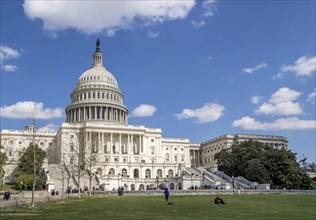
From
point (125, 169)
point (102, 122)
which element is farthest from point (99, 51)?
point (125, 169)

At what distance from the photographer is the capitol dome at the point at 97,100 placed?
464 ft

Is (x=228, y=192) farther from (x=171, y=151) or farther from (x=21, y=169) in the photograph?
(x=171, y=151)

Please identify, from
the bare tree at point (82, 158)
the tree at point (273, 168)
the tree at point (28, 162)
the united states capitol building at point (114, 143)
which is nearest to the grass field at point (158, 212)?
the bare tree at point (82, 158)

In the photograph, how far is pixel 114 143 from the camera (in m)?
128

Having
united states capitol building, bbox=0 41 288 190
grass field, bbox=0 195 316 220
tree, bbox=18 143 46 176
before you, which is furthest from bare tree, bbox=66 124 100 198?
grass field, bbox=0 195 316 220

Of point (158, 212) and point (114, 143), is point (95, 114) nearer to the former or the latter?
point (114, 143)

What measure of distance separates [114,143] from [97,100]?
21.7 m

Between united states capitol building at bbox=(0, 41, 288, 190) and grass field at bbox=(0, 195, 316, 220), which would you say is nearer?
grass field at bbox=(0, 195, 316, 220)

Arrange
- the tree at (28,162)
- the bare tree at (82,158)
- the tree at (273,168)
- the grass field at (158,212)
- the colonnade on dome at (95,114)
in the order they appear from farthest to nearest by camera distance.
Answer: the colonnade on dome at (95,114)
the tree at (273,168)
the tree at (28,162)
the bare tree at (82,158)
the grass field at (158,212)

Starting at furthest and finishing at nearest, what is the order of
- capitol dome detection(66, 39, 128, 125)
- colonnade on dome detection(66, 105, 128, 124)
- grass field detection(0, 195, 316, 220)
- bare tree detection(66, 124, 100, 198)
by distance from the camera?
capitol dome detection(66, 39, 128, 125), colonnade on dome detection(66, 105, 128, 124), bare tree detection(66, 124, 100, 198), grass field detection(0, 195, 316, 220)

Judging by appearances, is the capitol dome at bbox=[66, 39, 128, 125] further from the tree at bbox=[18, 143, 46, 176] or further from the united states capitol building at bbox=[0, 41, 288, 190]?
the tree at bbox=[18, 143, 46, 176]

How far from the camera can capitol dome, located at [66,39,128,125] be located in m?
141

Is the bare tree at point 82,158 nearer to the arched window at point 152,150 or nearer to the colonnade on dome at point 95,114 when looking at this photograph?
the colonnade on dome at point 95,114

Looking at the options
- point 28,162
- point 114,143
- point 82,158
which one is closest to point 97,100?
point 114,143
